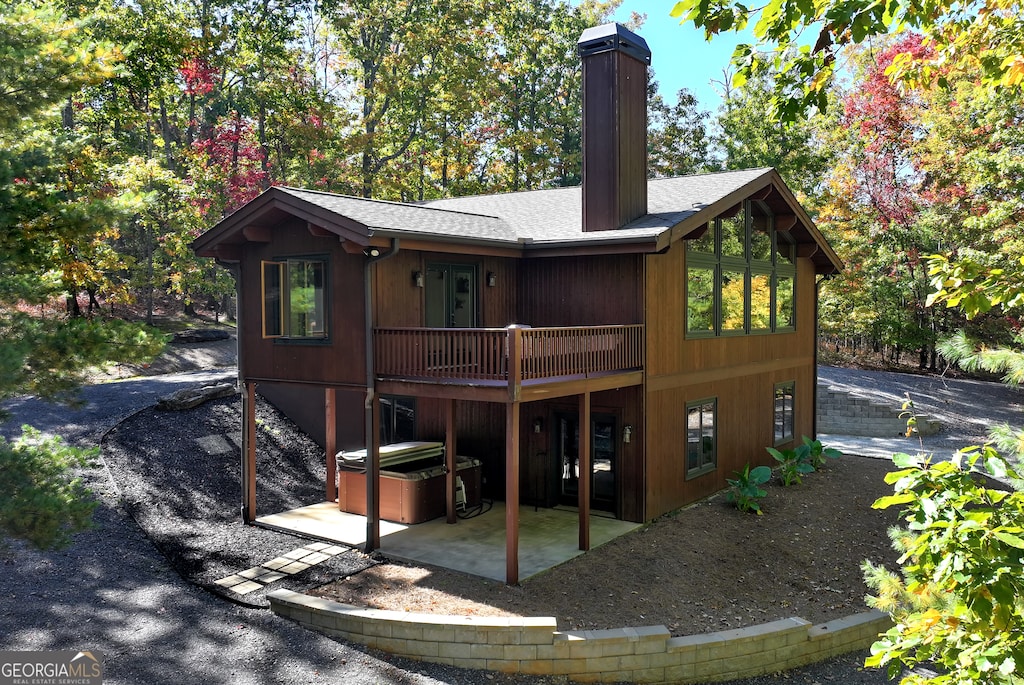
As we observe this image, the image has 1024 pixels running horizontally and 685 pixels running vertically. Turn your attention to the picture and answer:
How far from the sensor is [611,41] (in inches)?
508

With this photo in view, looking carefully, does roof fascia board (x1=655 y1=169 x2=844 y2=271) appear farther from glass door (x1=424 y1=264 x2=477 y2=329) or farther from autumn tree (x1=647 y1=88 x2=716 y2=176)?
autumn tree (x1=647 y1=88 x2=716 y2=176)

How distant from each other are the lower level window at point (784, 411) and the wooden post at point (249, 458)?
36.4 ft

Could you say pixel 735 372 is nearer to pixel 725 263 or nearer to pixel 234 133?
pixel 725 263

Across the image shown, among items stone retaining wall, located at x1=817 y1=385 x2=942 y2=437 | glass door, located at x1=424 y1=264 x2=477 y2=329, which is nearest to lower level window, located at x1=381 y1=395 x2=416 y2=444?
glass door, located at x1=424 y1=264 x2=477 y2=329

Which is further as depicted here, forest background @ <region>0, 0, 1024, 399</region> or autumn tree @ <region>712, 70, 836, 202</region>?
autumn tree @ <region>712, 70, 836, 202</region>

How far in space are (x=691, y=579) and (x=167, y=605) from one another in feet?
22.1

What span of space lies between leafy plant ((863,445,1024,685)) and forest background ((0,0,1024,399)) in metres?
14.1

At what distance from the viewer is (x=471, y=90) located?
27.4 meters

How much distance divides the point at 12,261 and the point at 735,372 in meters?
12.2

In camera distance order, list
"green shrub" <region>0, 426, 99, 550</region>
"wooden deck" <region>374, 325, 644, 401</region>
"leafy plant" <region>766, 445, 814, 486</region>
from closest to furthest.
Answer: "green shrub" <region>0, 426, 99, 550</region>, "wooden deck" <region>374, 325, 644, 401</region>, "leafy plant" <region>766, 445, 814, 486</region>

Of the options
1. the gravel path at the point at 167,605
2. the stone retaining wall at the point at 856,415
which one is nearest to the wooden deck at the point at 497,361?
the gravel path at the point at 167,605

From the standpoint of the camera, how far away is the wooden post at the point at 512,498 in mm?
9711

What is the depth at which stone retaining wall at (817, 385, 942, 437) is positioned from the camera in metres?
21.3

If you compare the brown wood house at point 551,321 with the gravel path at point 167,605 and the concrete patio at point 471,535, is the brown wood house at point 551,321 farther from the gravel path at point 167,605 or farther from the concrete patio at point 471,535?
the gravel path at point 167,605
